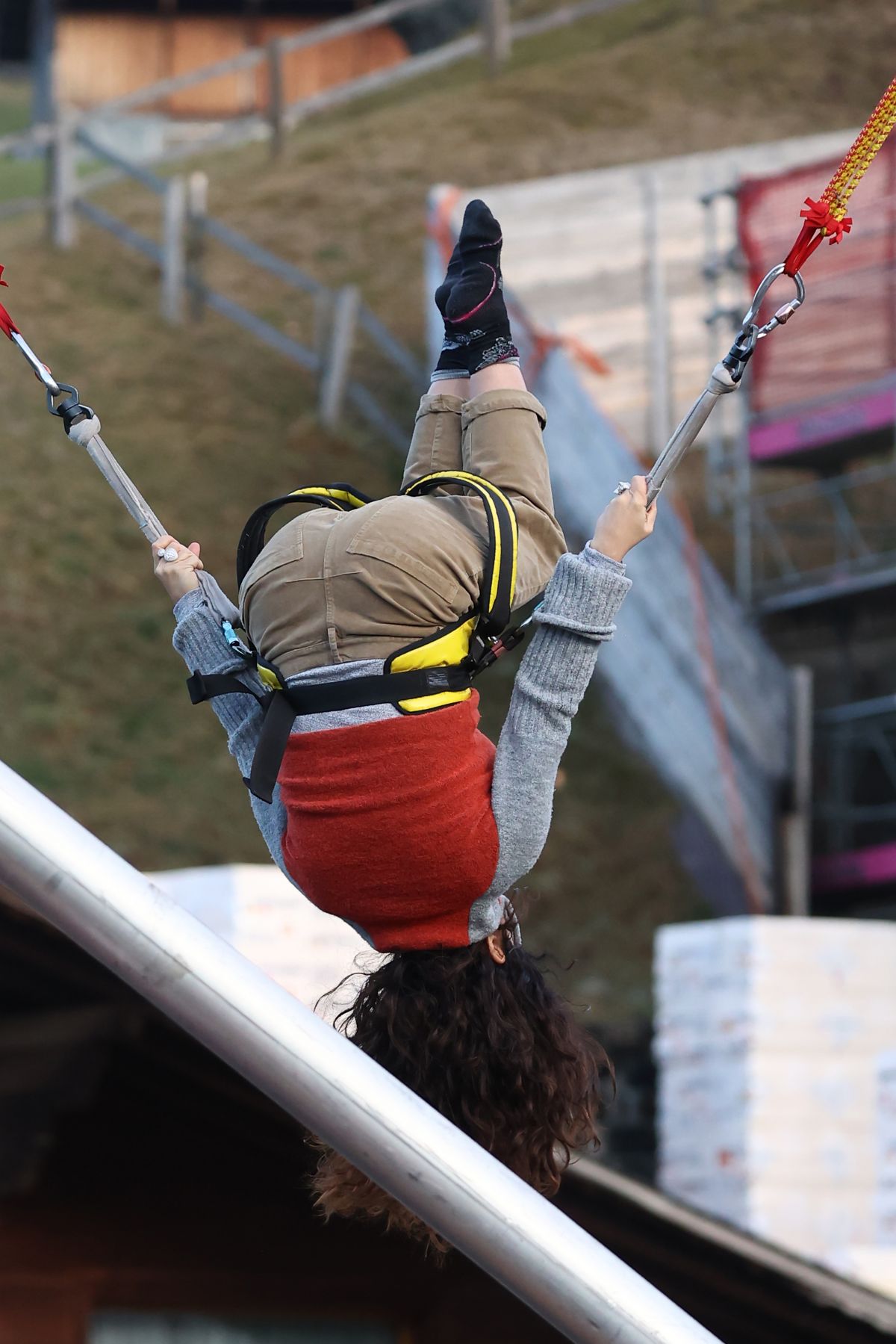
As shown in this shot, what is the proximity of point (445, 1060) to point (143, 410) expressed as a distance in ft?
33.0

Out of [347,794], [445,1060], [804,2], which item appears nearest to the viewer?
[347,794]

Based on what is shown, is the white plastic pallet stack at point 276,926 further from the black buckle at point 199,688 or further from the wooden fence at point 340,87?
the wooden fence at point 340,87

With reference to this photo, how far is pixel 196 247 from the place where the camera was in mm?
13969

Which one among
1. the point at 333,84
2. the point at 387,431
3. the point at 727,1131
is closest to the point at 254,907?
the point at 727,1131

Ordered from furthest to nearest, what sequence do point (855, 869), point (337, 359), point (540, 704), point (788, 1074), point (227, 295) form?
point (227, 295)
point (337, 359)
point (855, 869)
point (788, 1074)
point (540, 704)

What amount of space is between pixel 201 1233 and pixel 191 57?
61.3 ft

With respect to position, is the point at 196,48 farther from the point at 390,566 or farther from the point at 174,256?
the point at 390,566

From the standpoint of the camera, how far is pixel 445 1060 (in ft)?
8.93

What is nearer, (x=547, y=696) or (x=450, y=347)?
(x=547, y=696)

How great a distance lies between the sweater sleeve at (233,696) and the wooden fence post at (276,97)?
1407cm

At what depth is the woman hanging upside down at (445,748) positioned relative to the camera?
2543 millimetres

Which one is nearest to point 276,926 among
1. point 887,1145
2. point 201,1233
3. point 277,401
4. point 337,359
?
point 201,1233

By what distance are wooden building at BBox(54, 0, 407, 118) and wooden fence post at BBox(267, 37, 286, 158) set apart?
523 centimetres

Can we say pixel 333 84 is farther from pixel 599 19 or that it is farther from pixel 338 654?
pixel 338 654
